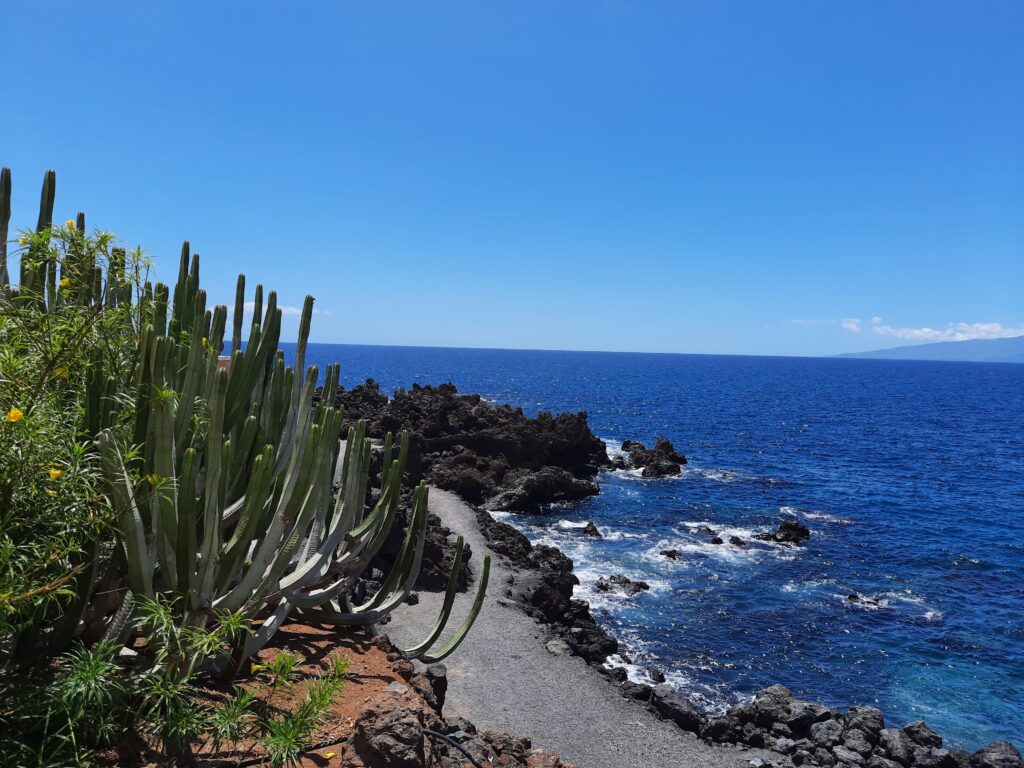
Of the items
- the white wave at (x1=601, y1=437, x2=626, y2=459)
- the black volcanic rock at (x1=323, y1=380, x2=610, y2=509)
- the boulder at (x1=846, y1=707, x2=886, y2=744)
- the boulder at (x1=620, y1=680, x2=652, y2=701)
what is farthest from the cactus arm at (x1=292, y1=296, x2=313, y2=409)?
the white wave at (x1=601, y1=437, x2=626, y2=459)

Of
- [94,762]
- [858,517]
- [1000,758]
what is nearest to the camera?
[94,762]

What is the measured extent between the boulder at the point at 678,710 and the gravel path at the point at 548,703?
1.18 feet

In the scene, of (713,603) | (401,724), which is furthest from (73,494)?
(713,603)

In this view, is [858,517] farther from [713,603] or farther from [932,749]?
[932,749]

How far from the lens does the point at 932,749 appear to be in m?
16.5

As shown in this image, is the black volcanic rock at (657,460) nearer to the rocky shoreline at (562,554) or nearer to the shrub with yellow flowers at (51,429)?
the rocky shoreline at (562,554)

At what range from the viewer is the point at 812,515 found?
→ 131 ft

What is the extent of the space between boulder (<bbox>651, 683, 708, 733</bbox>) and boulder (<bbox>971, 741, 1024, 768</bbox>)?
6.29 m

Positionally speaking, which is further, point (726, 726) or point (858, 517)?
point (858, 517)

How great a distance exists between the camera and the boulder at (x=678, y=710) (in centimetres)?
1733

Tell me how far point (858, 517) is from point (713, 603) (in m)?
18.6

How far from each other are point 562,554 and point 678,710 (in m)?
12.6

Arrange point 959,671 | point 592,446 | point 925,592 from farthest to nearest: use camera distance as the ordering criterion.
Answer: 1. point 592,446
2. point 925,592
3. point 959,671

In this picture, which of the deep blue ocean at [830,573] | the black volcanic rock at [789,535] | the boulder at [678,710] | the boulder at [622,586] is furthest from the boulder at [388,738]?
the black volcanic rock at [789,535]
